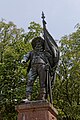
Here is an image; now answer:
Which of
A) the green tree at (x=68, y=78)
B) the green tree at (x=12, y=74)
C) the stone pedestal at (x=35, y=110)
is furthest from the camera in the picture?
the green tree at (x=68, y=78)

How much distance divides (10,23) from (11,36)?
1.00m

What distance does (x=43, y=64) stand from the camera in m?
8.41

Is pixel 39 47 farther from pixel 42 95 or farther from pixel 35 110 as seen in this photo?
pixel 35 110

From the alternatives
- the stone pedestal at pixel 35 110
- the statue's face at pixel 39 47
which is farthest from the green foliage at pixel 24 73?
the stone pedestal at pixel 35 110

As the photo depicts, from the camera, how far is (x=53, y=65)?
869 cm

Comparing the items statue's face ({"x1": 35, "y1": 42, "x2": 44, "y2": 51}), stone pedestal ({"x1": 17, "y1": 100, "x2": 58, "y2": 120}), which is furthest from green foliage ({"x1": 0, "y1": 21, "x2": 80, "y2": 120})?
stone pedestal ({"x1": 17, "y1": 100, "x2": 58, "y2": 120})

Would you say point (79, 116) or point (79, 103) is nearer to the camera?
point (79, 116)

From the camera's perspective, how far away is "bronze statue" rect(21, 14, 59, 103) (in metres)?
8.24

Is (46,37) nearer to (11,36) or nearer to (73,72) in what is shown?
(73,72)

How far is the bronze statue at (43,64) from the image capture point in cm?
824

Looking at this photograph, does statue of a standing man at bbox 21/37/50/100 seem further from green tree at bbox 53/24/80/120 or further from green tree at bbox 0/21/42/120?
green tree at bbox 53/24/80/120

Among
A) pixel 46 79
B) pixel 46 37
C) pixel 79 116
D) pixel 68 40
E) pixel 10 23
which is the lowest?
pixel 79 116

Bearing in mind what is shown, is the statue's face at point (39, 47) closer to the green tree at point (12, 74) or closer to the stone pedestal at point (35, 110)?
the stone pedestal at point (35, 110)

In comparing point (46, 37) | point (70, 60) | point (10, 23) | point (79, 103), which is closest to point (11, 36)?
point (10, 23)
